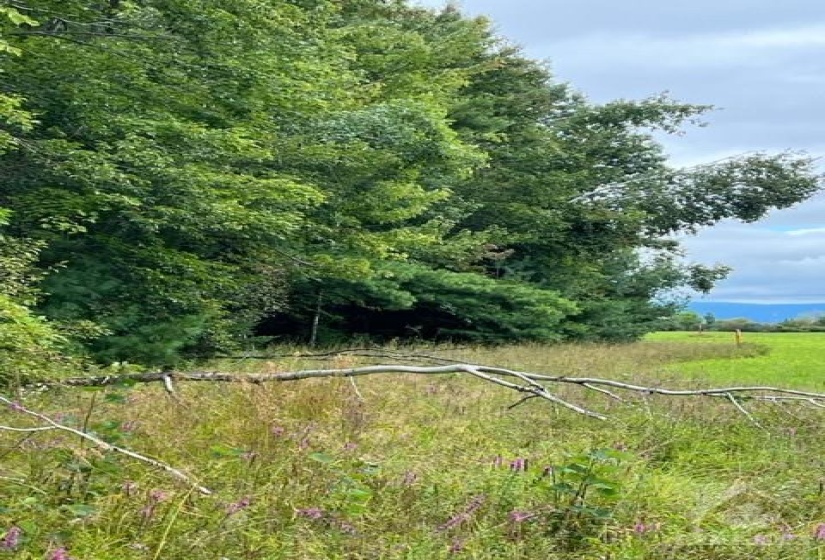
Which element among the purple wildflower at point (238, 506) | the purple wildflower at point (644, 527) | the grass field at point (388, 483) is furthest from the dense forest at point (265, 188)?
the purple wildflower at point (644, 527)

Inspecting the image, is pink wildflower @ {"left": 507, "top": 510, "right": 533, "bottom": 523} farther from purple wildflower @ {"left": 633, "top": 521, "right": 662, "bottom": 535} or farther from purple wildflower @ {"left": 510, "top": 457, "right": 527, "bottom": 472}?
purple wildflower @ {"left": 633, "top": 521, "right": 662, "bottom": 535}

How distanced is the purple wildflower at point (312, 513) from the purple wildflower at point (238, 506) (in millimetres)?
226

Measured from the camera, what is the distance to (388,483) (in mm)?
3613

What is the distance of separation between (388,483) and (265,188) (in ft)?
18.9

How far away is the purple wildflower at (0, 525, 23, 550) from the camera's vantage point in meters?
2.40

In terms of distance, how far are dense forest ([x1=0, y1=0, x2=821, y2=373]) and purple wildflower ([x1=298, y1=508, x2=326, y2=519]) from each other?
9.59ft

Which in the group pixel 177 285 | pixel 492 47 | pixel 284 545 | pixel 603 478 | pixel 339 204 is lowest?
pixel 284 545

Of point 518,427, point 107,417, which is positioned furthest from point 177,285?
point 518,427

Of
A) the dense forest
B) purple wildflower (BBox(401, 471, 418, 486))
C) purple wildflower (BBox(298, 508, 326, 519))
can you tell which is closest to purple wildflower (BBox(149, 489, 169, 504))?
purple wildflower (BBox(298, 508, 326, 519))

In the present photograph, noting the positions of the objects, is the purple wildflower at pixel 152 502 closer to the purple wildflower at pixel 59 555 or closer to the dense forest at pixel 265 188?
the purple wildflower at pixel 59 555

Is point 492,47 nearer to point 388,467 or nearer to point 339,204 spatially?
point 339,204

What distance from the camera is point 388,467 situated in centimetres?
396

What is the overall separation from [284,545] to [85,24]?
7.11m

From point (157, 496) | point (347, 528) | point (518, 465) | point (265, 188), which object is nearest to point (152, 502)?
point (157, 496)
